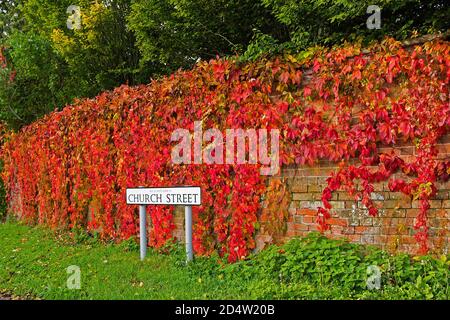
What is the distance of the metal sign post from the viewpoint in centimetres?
587

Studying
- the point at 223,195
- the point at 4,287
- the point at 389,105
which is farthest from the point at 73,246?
the point at 389,105

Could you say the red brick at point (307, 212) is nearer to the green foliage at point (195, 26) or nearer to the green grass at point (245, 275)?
the green grass at point (245, 275)

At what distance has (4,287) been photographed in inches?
241

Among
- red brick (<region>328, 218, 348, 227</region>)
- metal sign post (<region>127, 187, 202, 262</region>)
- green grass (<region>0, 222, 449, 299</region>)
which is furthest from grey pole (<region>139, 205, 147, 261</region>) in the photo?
red brick (<region>328, 218, 348, 227</region>)

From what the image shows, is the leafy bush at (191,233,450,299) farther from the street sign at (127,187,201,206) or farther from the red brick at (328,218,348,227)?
the street sign at (127,187,201,206)

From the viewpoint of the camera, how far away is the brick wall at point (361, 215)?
4645 mm

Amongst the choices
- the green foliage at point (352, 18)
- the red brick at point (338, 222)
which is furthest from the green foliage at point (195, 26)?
the red brick at point (338, 222)

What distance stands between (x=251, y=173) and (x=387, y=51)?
2030mm

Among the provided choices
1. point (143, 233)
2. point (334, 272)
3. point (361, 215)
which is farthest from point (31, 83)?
point (334, 272)

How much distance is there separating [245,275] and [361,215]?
4.45ft

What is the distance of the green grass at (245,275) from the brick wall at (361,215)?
0.18 metres

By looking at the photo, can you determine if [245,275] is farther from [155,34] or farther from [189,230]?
[155,34]
